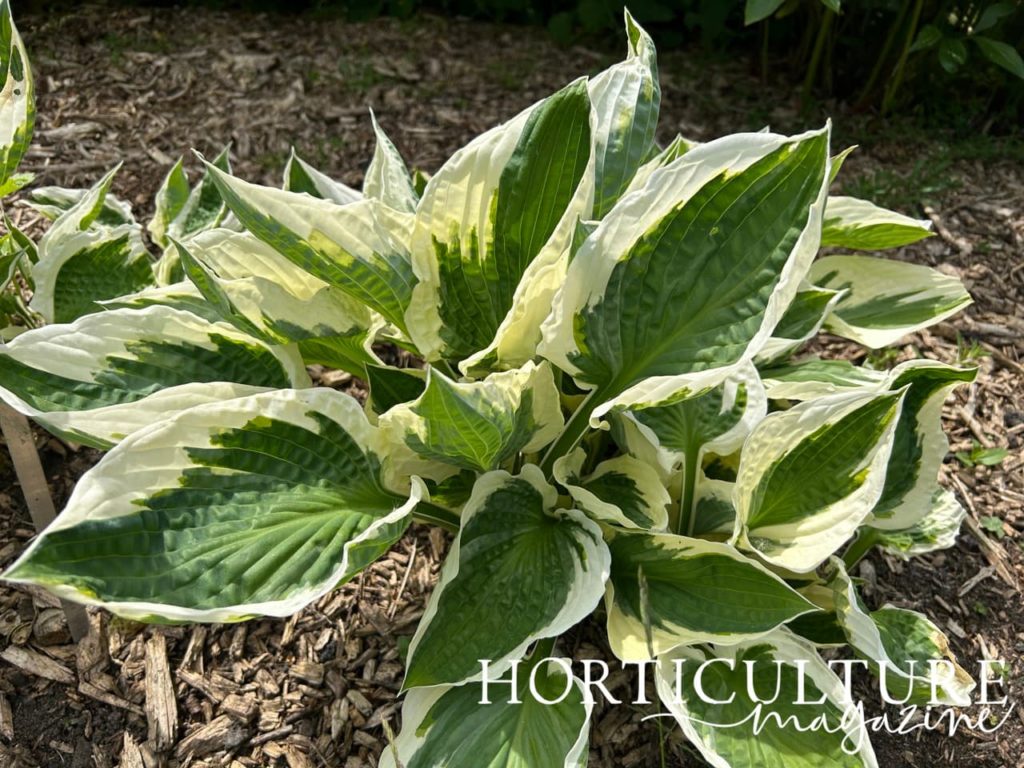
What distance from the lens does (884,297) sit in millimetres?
1716

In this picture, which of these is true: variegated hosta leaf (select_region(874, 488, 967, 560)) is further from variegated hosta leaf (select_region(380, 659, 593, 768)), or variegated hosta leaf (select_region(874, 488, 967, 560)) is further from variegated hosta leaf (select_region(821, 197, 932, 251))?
variegated hosta leaf (select_region(380, 659, 593, 768))

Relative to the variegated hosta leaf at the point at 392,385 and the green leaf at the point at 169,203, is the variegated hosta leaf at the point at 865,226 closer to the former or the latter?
the variegated hosta leaf at the point at 392,385

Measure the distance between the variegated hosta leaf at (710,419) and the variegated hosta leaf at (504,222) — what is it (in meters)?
0.23

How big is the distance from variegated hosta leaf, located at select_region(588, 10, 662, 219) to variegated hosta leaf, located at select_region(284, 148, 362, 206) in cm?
44

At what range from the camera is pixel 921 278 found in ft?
5.56

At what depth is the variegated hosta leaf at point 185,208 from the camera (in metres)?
1.72

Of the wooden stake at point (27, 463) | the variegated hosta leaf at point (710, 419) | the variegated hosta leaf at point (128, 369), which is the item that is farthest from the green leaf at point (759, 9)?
the wooden stake at point (27, 463)

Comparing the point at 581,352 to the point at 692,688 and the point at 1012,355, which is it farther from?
the point at 1012,355

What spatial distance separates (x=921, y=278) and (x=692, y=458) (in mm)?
655

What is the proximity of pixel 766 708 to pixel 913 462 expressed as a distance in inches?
17.7

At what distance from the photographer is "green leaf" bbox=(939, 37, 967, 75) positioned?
220 cm

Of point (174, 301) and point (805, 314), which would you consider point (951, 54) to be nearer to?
point (805, 314)

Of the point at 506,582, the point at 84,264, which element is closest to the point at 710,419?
the point at 506,582

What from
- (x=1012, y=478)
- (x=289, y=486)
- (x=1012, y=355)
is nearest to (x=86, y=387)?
(x=289, y=486)
